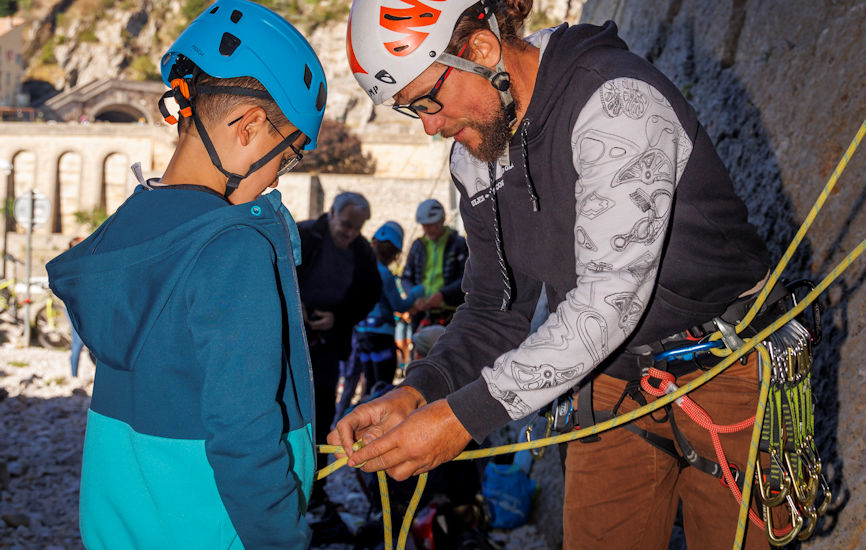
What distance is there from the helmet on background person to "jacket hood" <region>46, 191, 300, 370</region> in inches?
251

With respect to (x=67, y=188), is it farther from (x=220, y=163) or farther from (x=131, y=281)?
(x=131, y=281)

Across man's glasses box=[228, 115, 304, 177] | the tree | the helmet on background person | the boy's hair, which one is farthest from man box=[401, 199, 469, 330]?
the tree

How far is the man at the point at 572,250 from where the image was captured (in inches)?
71.2

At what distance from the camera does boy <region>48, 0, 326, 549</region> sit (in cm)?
162

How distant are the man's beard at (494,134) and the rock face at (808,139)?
4.70 ft

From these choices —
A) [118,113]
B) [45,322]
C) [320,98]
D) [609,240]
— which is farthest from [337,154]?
[609,240]

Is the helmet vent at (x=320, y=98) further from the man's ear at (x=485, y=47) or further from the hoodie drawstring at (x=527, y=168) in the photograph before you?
the hoodie drawstring at (x=527, y=168)

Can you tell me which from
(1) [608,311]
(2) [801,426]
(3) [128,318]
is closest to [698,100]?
(2) [801,426]

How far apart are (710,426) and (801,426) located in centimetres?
27

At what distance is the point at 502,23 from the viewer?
2.20 metres

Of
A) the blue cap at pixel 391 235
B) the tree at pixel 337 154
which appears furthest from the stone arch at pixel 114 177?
the blue cap at pixel 391 235

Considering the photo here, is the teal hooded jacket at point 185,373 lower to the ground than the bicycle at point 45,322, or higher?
higher

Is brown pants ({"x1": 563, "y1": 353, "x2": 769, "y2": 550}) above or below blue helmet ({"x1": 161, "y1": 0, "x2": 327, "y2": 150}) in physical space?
below

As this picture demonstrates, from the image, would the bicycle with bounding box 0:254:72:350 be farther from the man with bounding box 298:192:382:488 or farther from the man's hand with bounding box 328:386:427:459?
the man's hand with bounding box 328:386:427:459
